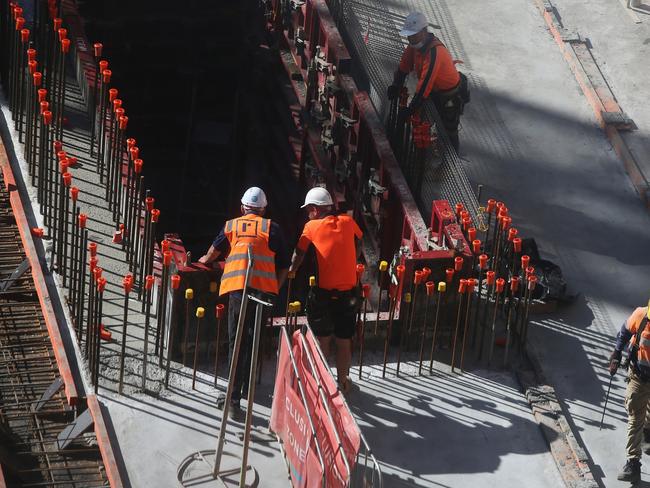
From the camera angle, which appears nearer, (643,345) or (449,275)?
(643,345)

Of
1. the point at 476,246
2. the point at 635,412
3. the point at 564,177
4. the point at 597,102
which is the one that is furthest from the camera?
the point at 597,102

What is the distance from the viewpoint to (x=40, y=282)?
16.1 m

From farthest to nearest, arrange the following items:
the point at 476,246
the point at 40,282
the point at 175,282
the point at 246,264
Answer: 1. the point at 40,282
2. the point at 476,246
3. the point at 175,282
4. the point at 246,264

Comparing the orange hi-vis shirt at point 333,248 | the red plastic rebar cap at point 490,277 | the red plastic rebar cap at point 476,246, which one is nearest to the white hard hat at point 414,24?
the red plastic rebar cap at point 476,246

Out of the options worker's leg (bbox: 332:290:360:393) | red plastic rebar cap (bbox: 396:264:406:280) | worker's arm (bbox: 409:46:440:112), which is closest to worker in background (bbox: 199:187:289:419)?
worker's leg (bbox: 332:290:360:393)

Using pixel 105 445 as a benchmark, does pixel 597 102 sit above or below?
above

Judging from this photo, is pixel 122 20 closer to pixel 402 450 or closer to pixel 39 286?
pixel 39 286

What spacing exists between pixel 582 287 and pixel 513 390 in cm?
230

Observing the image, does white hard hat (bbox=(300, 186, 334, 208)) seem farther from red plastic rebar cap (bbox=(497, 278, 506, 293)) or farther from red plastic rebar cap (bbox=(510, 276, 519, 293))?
red plastic rebar cap (bbox=(510, 276, 519, 293))

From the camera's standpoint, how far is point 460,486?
14.2m

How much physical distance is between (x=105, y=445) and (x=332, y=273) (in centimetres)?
252

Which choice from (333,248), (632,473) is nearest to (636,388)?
(632,473)

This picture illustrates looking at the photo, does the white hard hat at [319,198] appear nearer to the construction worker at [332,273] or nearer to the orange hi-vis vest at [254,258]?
the construction worker at [332,273]

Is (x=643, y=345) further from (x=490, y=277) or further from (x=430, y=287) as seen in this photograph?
(x=430, y=287)
